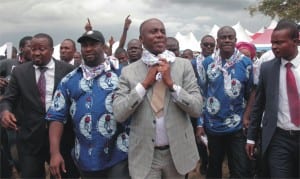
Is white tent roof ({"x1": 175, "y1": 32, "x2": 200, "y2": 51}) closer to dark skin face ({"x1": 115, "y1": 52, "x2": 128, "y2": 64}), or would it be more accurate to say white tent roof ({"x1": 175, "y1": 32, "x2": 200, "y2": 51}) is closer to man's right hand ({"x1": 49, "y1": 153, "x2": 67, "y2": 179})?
dark skin face ({"x1": 115, "y1": 52, "x2": 128, "y2": 64})

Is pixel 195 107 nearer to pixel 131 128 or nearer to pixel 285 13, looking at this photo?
pixel 131 128

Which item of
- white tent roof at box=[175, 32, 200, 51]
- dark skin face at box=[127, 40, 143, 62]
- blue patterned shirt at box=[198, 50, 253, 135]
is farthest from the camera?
white tent roof at box=[175, 32, 200, 51]

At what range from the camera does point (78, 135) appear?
4.04 metres

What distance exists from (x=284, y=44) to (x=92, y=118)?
186 centimetres

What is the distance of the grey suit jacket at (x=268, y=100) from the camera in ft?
13.9

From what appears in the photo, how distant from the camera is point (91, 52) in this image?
4.01m

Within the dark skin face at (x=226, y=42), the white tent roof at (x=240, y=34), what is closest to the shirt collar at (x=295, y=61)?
the dark skin face at (x=226, y=42)

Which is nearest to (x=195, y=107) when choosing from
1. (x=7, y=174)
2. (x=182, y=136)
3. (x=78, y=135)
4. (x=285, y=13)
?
(x=182, y=136)

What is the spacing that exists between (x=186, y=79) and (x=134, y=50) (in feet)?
10.2

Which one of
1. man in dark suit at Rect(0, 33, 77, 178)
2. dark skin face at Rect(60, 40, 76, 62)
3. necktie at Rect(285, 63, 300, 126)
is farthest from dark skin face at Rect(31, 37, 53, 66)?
dark skin face at Rect(60, 40, 76, 62)

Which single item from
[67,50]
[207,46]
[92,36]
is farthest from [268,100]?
[67,50]

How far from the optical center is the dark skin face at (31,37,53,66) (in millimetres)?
4691

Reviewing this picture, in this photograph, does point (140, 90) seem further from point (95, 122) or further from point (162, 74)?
point (95, 122)

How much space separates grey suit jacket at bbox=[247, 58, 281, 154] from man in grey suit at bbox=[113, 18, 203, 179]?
874mm
